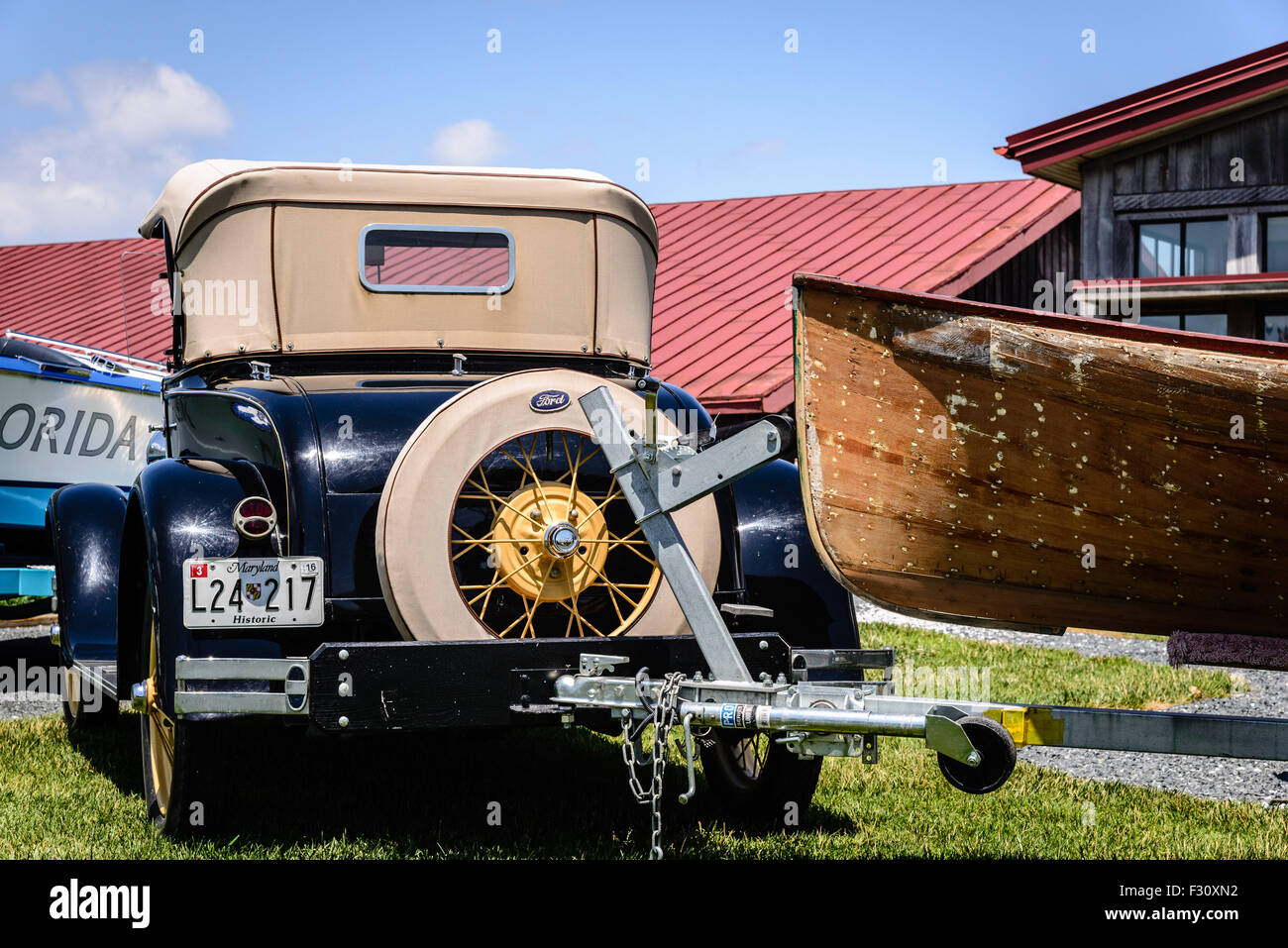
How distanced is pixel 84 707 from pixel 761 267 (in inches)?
508

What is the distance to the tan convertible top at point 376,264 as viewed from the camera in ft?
16.5

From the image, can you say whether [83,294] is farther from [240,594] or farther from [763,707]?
[763,707]

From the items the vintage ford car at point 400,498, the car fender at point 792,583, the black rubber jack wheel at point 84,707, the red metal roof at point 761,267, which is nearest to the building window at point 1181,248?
the red metal roof at point 761,267

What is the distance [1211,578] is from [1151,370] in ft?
2.13

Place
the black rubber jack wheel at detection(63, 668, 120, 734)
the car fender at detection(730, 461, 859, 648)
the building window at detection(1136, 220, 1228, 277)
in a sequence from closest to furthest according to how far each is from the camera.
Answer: the car fender at detection(730, 461, 859, 648)
the black rubber jack wheel at detection(63, 668, 120, 734)
the building window at detection(1136, 220, 1228, 277)

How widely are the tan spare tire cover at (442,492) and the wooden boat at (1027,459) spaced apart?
723 millimetres

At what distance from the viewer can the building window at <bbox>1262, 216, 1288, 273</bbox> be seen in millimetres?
13703

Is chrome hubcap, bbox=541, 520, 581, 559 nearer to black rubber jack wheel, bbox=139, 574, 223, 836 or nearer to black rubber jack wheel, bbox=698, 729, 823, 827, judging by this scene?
black rubber jack wheel, bbox=698, 729, 823, 827

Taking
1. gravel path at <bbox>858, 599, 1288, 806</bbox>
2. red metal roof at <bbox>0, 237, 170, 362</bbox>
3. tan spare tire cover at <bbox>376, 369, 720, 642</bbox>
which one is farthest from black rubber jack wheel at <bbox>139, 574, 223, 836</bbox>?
red metal roof at <bbox>0, 237, 170, 362</bbox>

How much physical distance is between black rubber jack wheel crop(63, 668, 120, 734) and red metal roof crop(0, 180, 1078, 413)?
8492 mm

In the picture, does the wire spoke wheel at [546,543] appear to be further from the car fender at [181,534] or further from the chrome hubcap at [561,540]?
the car fender at [181,534]

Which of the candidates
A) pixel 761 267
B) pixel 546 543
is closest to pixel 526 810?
pixel 546 543

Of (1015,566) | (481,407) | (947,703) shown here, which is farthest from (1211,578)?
(481,407)

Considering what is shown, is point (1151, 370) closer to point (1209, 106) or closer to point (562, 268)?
point (562, 268)
